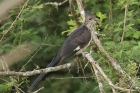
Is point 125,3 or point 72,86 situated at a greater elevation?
point 125,3

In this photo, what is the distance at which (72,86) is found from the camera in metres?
8.05

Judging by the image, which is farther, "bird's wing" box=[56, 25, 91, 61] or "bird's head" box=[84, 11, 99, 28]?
"bird's head" box=[84, 11, 99, 28]

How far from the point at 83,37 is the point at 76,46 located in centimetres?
20

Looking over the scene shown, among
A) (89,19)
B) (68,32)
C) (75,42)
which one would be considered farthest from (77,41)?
(68,32)

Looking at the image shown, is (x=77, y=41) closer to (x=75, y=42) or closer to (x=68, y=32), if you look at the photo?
(x=75, y=42)

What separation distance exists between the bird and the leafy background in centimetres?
18

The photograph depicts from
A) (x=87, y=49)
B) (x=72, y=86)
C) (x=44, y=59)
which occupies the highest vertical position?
(x=87, y=49)

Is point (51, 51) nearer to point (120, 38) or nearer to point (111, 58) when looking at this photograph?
point (120, 38)

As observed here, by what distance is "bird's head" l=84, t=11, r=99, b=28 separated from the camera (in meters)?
6.16

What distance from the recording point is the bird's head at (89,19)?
6.16m

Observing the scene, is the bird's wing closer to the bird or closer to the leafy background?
the bird

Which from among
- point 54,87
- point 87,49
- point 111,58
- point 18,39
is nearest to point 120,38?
point 87,49

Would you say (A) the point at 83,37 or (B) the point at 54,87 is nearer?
(A) the point at 83,37

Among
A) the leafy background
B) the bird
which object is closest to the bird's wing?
the bird
